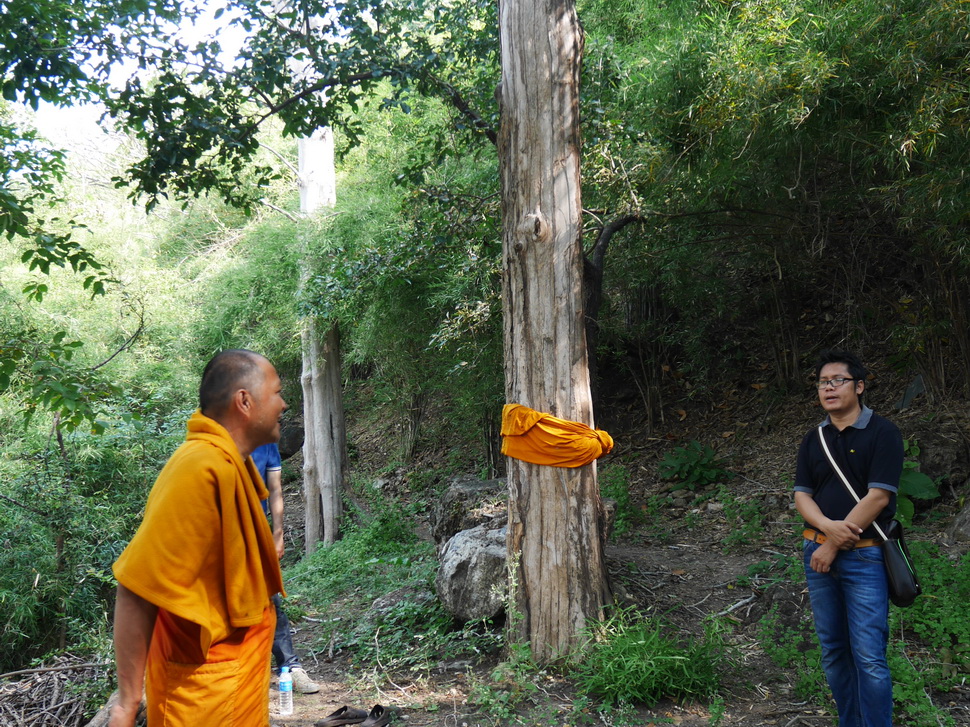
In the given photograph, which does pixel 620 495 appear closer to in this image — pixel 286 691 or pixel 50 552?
pixel 286 691

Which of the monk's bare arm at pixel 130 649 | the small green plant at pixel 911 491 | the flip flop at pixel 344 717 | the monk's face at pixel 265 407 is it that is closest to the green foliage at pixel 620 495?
the small green plant at pixel 911 491

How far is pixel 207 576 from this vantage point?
80.1 inches

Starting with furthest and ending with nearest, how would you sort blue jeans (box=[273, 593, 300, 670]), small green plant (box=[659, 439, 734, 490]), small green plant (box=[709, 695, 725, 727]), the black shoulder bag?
1. small green plant (box=[659, 439, 734, 490])
2. blue jeans (box=[273, 593, 300, 670])
3. small green plant (box=[709, 695, 725, 727])
4. the black shoulder bag

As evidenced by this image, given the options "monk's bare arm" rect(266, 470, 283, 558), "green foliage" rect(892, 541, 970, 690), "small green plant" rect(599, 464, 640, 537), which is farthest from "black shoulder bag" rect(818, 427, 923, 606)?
"small green plant" rect(599, 464, 640, 537)

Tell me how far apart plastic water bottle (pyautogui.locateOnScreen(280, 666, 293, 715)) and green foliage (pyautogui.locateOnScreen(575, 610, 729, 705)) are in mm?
1503

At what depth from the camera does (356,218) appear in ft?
29.7

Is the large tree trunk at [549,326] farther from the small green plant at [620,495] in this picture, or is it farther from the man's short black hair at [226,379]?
the small green plant at [620,495]

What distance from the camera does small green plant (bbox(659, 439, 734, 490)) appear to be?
311 inches

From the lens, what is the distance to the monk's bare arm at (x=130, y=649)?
6.31ft

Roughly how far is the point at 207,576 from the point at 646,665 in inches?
103

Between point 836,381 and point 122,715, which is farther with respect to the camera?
point 836,381

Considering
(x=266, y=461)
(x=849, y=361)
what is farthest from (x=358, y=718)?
(x=849, y=361)

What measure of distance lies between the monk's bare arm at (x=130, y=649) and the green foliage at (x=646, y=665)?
259 centimetres

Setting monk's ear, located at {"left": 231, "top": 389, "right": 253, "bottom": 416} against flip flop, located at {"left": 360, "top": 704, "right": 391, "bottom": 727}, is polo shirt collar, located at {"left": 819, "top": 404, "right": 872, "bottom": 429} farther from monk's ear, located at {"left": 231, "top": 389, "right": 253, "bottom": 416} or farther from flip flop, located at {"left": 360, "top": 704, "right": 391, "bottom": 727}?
flip flop, located at {"left": 360, "top": 704, "right": 391, "bottom": 727}
